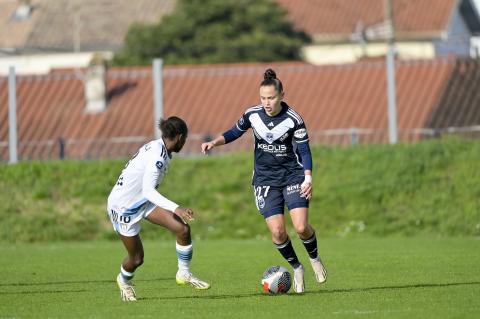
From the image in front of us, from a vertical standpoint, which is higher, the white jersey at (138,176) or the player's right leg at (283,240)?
the white jersey at (138,176)

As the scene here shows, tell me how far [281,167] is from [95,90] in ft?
67.0

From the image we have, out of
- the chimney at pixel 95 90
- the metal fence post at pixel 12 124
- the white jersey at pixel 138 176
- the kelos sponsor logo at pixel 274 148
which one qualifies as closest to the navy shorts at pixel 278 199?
the kelos sponsor logo at pixel 274 148

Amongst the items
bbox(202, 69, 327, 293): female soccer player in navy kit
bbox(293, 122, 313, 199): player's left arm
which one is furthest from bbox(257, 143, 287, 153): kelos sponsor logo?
bbox(293, 122, 313, 199): player's left arm

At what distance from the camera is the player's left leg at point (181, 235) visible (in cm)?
1263

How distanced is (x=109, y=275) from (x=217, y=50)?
4260cm

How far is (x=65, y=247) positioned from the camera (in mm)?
21969

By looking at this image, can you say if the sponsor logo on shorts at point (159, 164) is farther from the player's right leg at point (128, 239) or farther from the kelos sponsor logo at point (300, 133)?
the kelos sponsor logo at point (300, 133)

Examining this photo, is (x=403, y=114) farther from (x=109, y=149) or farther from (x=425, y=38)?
(x=425, y=38)

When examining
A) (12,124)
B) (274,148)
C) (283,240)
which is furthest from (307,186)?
(12,124)

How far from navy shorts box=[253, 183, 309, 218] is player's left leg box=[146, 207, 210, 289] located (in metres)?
0.96

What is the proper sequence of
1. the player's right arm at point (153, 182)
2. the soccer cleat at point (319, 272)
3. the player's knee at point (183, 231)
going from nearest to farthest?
the player's right arm at point (153, 182) → the player's knee at point (183, 231) → the soccer cleat at point (319, 272)

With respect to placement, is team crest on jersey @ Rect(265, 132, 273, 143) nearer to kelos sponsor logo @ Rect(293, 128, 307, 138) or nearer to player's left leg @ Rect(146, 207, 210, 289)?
kelos sponsor logo @ Rect(293, 128, 307, 138)

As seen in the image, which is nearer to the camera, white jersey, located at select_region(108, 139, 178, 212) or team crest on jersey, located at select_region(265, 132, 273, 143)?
white jersey, located at select_region(108, 139, 178, 212)

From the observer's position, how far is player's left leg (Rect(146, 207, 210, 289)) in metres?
12.6
